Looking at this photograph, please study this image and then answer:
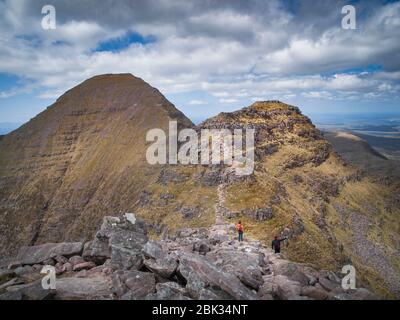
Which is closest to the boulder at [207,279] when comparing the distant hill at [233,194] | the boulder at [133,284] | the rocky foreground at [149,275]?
the rocky foreground at [149,275]

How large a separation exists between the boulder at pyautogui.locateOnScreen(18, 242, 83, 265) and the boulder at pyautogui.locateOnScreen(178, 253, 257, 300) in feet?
36.6

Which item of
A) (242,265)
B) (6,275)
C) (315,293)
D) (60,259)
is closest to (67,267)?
(60,259)

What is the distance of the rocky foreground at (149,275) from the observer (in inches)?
917

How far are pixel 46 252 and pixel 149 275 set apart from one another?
39.6 ft

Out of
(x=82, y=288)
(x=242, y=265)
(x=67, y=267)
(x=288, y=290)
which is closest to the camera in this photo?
(x=288, y=290)

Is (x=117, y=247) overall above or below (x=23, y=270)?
above

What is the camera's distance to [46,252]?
105ft

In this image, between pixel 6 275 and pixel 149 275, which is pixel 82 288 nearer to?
pixel 149 275

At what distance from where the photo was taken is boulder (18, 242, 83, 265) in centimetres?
3134

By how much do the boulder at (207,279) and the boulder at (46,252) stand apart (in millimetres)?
11151

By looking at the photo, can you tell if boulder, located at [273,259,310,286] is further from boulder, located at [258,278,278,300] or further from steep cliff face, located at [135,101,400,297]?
steep cliff face, located at [135,101,400,297]

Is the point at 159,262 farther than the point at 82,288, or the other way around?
the point at 159,262

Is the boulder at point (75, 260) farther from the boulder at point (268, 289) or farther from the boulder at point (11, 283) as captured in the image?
the boulder at point (268, 289)

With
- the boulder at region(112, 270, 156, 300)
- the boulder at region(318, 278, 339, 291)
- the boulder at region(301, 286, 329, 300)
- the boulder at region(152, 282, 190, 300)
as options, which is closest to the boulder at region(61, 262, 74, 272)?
the boulder at region(112, 270, 156, 300)
